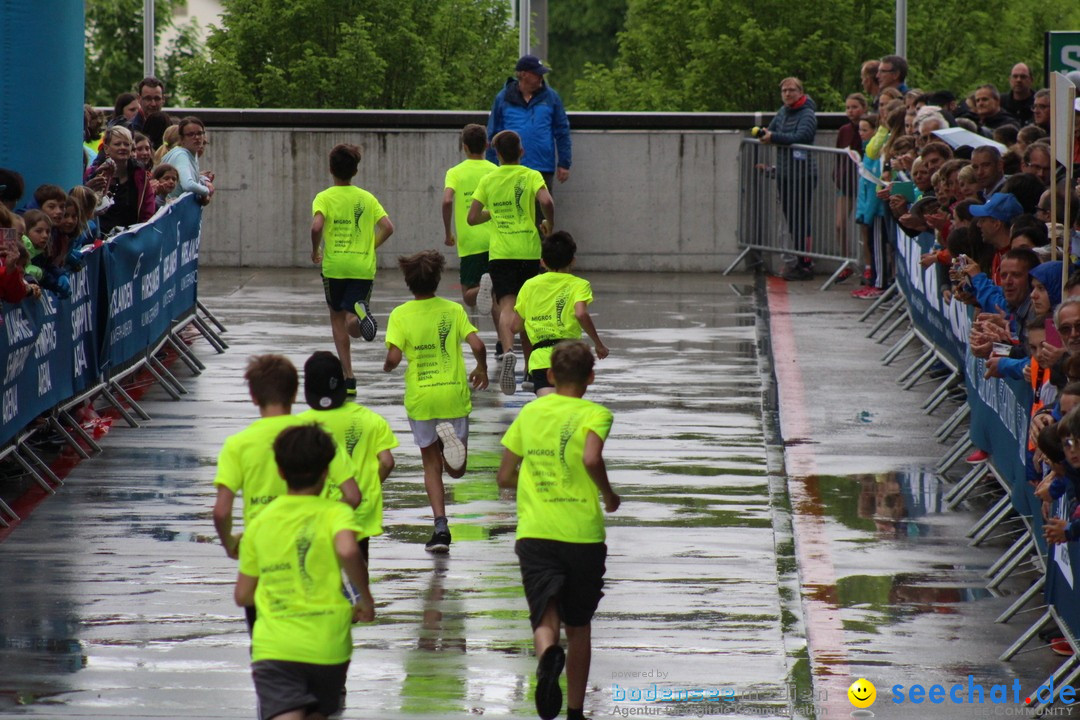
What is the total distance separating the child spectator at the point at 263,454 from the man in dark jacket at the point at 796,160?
50.0 feet

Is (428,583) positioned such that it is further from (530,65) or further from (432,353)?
(530,65)

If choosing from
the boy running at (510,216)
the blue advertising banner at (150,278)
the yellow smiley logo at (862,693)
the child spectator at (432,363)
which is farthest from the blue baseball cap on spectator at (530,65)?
the yellow smiley logo at (862,693)

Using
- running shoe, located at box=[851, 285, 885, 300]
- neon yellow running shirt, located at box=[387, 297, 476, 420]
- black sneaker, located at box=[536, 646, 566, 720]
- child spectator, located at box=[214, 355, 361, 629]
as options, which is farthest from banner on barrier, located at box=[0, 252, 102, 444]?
running shoe, located at box=[851, 285, 885, 300]

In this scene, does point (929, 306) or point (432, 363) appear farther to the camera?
point (929, 306)

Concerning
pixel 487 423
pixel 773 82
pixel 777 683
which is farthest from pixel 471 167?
pixel 773 82

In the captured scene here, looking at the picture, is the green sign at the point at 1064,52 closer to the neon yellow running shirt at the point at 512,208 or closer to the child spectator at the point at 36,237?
the neon yellow running shirt at the point at 512,208

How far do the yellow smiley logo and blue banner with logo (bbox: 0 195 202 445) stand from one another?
556 cm

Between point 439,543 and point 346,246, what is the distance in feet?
15.2

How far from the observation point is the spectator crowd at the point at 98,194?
38.5ft

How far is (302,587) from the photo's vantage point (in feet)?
21.1

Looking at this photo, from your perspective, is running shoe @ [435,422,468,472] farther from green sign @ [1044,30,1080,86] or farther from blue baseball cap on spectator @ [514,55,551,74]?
blue baseball cap on spectator @ [514,55,551,74]

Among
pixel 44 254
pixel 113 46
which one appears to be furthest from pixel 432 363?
pixel 113 46

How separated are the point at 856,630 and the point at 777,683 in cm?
95

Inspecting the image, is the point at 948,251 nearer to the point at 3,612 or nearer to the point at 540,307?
the point at 540,307
